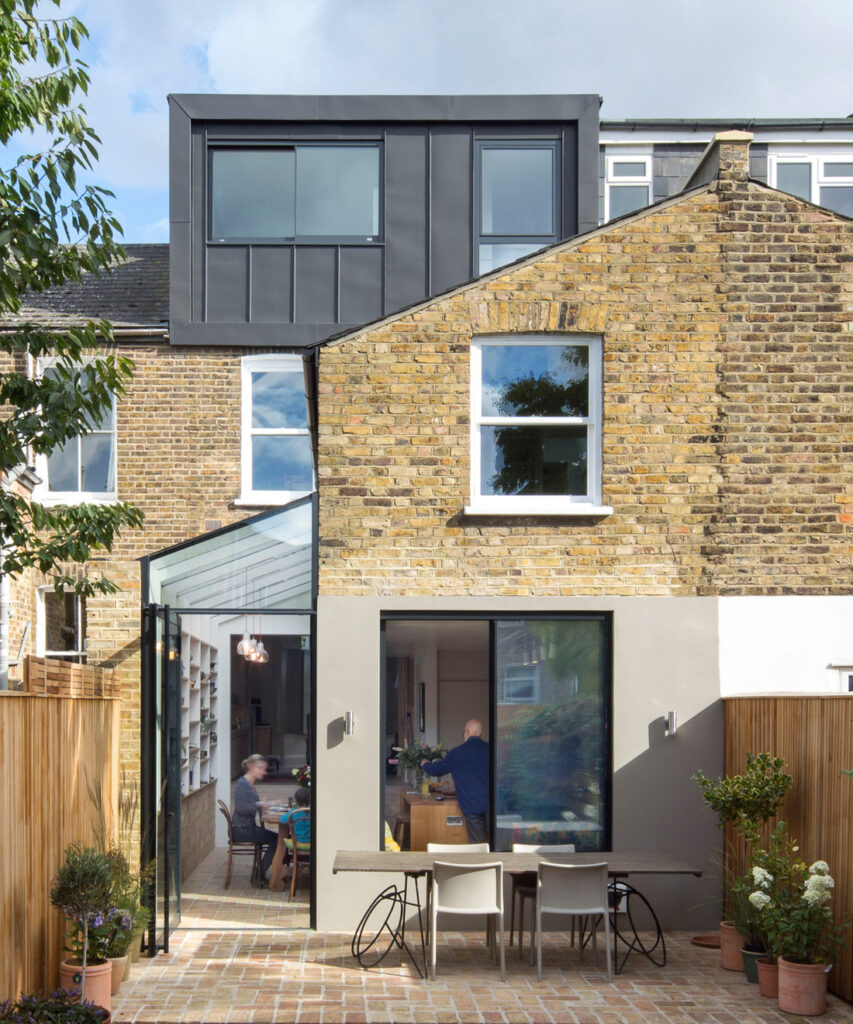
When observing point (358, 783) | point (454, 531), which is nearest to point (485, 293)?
point (454, 531)

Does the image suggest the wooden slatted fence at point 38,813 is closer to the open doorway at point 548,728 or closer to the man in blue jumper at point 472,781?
the open doorway at point 548,728

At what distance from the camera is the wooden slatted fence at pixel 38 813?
703 centimetres

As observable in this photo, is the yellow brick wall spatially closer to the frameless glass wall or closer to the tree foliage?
the frameless glass wall

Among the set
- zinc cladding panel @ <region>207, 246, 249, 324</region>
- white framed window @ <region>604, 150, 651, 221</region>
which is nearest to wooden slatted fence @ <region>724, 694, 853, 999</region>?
zinc cladding panel @ <region>207, 246, 249, 324</region>

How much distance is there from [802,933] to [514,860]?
227cm

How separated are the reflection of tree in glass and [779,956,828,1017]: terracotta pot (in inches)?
173

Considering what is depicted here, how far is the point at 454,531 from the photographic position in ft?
34.9

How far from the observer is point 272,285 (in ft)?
49.1

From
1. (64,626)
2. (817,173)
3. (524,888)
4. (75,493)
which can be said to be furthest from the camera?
(817,173)

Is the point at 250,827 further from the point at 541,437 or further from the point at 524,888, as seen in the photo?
the point at 541,437

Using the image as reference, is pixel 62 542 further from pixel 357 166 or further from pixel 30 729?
pixel 357 166

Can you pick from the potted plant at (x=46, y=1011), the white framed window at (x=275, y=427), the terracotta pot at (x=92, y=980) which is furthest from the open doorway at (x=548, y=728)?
the white framed window at (x=275, y=427)

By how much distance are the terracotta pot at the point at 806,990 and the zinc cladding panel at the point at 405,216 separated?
30.7ft

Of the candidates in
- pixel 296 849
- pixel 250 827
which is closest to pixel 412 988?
pixel 296 849
